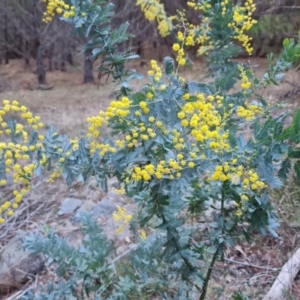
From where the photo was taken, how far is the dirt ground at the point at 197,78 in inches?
89.7

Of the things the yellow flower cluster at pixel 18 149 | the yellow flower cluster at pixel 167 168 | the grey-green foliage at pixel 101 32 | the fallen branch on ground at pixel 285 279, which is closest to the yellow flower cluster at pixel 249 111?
the yellow flower cluster at pixel 167 168

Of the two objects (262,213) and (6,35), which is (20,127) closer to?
(262,213)

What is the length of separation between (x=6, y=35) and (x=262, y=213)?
910 centimetres

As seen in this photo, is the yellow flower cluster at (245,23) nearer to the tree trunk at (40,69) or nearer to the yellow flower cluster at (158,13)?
the yellow flower cluster at (158,13)

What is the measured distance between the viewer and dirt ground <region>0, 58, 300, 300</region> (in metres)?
2.28

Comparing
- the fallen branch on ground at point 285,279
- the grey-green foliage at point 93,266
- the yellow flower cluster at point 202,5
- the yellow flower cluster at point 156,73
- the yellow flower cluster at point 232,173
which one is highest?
the yellow flower cluster at point 202,5

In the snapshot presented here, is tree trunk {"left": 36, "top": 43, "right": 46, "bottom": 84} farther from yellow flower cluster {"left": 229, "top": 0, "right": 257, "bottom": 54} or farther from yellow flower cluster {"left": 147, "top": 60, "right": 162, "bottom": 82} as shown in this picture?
yellow flower cluster {"left": 147, "top": 60, "right": 162, "bottom": 82}

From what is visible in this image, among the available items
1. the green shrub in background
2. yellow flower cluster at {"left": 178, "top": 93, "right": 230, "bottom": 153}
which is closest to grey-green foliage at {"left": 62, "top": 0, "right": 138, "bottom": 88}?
the green shrub in background

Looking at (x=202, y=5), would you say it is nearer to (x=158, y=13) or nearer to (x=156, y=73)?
(x=158, y=13)

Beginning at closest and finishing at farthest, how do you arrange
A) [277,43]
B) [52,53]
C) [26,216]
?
[26,216]
[277,43]
[52,53]

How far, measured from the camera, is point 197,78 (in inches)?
239

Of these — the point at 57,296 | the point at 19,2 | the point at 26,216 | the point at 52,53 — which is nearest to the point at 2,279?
the point at 26,216

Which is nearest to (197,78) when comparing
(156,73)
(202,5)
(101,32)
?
(202,5)

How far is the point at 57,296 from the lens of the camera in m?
1.72
